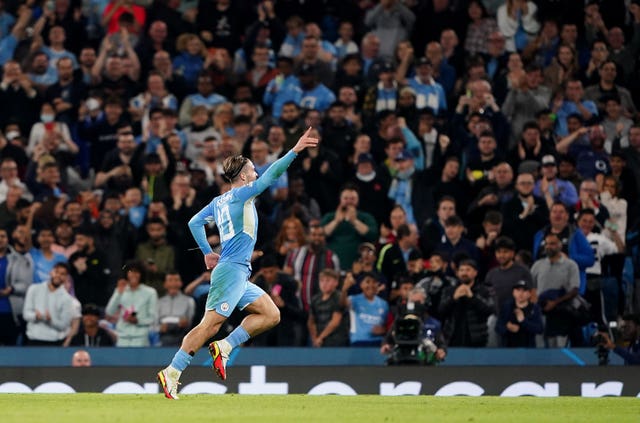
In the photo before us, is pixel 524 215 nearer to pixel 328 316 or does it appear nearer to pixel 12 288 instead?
pixel 328 316

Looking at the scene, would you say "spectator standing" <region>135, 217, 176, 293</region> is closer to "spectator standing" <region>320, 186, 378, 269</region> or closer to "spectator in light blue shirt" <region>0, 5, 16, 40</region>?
"spectator standing" <region>320, 186, 378, 269</region>

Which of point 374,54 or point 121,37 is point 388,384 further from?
point 121,37

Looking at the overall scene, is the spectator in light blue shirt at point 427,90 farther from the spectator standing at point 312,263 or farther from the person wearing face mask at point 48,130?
the person wearing face mask at point 48,130

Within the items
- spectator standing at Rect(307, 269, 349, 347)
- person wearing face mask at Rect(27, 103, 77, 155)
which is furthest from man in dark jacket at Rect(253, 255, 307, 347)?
person wearing face mask at Rect(27, 103, 77, 155)

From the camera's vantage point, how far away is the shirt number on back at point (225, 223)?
44.3 ft

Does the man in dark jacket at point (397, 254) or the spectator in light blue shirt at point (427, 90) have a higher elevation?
the spectator in light blue shirt at point (427, 90)

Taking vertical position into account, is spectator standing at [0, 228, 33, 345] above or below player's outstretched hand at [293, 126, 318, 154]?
below

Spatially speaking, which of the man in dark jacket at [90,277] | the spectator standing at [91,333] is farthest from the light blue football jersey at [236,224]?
the man in dark jacket at [90,277]

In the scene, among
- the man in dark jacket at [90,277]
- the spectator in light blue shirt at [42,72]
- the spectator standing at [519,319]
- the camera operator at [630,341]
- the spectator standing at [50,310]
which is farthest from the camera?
the spectator in light blue shirt at [42,72]

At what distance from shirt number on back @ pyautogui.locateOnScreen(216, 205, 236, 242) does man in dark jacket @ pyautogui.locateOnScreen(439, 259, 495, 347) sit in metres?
5.07

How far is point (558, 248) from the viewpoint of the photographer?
60.5 ft

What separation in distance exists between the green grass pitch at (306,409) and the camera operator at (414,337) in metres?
2.28

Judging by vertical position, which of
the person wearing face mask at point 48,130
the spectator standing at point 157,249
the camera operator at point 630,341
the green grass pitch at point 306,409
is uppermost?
the person wearing face mask at point 48,130

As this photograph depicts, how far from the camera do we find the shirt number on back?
1352 centimetres
